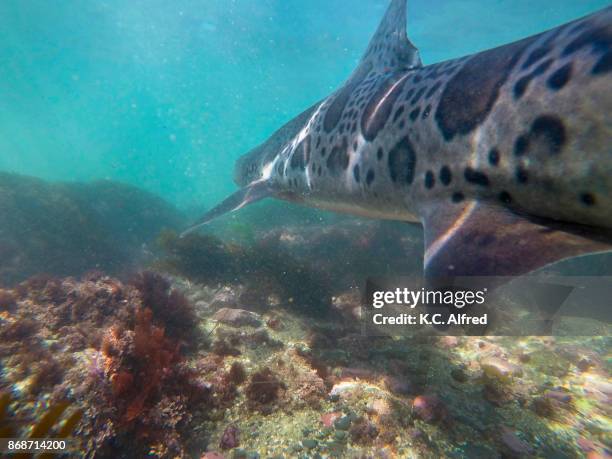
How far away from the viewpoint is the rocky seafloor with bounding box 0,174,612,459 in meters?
2.66

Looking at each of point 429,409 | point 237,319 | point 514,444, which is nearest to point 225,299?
point 237,319

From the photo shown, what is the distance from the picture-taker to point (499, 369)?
3979mm

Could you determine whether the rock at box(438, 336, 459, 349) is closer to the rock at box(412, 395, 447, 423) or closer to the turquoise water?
the rock at box(412, 395, 447, 423)

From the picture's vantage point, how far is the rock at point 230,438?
2.64 metres

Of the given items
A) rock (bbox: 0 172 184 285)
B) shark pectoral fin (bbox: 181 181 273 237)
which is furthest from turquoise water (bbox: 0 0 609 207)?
shark pectoral fin (bbox: 181 181 273 237)

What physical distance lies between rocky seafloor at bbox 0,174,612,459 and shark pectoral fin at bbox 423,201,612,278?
6.22 ft

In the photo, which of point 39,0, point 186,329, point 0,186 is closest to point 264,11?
point 39,0

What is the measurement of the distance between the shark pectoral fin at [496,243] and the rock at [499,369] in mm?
2892

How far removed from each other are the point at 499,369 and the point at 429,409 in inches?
63.5

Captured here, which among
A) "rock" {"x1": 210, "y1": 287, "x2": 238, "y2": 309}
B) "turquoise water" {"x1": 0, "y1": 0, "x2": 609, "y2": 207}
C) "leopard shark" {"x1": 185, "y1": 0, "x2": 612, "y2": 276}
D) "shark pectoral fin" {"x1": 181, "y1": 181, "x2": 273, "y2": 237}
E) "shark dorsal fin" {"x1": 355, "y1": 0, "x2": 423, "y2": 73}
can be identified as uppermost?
"turquoise water" {"x1": 0, "y1": 0, "x2": 609, "y2": 207}

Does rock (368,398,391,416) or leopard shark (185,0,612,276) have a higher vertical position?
leopard shark (185,0,612,276)

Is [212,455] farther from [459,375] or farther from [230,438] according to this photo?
[459,375]

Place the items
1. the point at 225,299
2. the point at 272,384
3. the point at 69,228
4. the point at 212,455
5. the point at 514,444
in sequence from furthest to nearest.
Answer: the point at 69,228, the point at 225,299, the point at 272,384, the point at 514,444, the point at 212,455

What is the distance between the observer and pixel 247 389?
321 cm
